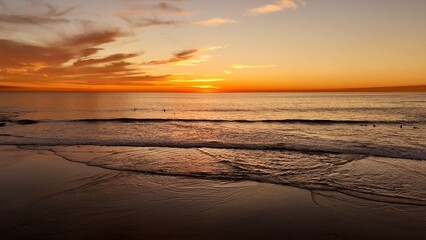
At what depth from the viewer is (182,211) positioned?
679 centimetres

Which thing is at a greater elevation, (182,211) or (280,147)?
(182,211)

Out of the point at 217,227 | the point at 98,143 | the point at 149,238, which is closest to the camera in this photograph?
the point at 149,238

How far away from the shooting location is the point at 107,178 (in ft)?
31.9

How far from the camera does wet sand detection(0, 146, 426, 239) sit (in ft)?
18.5

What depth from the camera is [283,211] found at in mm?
6859

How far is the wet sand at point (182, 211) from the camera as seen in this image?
18.5 feet

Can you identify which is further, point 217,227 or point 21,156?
point 21,156

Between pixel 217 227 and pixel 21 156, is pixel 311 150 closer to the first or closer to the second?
pixel 217 227

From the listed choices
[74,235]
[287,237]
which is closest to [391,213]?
[287,237]

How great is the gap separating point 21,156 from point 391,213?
15.1m

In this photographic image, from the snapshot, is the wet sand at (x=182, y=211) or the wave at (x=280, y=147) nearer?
the wet sand at (x=182, y=211)

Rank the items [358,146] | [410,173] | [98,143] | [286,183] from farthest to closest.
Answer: [98,143] → [358,146] → [410,173] → [286,183]

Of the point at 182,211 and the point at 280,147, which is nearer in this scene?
the point at 182,211

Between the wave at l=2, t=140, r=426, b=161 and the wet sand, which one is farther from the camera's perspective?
the wave at l=2, t=140, r=426, b=161
